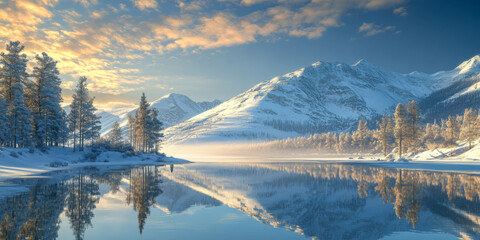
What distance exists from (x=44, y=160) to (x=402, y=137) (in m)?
76.1

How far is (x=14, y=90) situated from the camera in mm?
43562

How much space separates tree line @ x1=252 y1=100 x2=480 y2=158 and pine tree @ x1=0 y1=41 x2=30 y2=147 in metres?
78.2

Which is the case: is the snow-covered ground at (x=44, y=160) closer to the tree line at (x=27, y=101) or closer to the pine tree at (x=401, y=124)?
the tree line at (x=27, y=101)

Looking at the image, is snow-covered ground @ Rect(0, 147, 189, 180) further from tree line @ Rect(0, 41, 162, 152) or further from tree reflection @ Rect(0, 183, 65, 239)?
tree reflection @ Rect(0, 183, 65, 239)

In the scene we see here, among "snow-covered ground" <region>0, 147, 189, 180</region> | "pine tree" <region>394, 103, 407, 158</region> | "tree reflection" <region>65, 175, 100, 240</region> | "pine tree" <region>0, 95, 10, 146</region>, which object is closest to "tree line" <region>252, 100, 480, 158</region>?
"pine tree" <region>394, 103, 407, 158</region>

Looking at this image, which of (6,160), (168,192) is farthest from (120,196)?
(6,160)

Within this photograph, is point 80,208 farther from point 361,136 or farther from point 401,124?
point 361,136

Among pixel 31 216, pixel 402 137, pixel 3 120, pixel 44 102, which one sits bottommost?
pixel 31 216

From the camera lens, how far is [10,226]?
9023 millimetres

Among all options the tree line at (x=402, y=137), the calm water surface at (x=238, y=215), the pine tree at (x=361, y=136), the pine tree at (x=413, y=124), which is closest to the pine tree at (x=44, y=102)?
the calm water surface at (x=238, y=215)

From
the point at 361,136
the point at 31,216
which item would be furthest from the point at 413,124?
the point at 31,216

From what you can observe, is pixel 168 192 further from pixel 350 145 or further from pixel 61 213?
pixel 350 145

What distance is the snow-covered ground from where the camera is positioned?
28484 mm

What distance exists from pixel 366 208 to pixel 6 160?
121 feet
